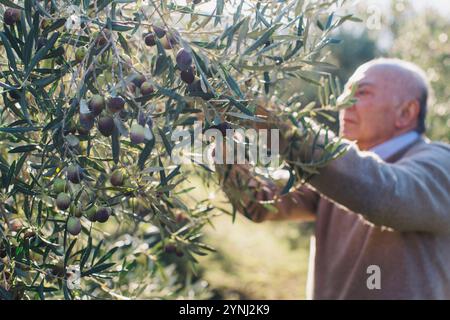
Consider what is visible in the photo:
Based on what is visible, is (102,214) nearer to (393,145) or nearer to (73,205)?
(73,205)

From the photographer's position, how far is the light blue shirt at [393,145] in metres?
3.15

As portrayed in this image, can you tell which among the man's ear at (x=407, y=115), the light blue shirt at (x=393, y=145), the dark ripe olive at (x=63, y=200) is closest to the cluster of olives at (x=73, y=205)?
the dark ripe olive at (x=63, y=200)

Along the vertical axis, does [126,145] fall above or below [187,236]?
above

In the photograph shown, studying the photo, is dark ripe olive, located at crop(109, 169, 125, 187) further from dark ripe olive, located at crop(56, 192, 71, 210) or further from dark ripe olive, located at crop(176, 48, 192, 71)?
dark ripe olive, located at crop(176, 48, 192, 71)

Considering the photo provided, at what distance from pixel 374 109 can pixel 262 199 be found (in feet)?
2.43

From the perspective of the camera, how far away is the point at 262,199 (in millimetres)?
2852

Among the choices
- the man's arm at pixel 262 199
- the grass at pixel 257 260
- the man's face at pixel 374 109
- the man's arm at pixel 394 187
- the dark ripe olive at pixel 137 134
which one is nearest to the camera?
the dark ripe olive at pixel 137 134

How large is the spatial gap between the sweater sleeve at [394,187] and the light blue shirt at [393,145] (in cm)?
20

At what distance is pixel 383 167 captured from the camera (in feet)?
8.35

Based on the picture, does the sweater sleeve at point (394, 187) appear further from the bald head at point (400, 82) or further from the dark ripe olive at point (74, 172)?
the dark ripe olive at point (74, 172)
